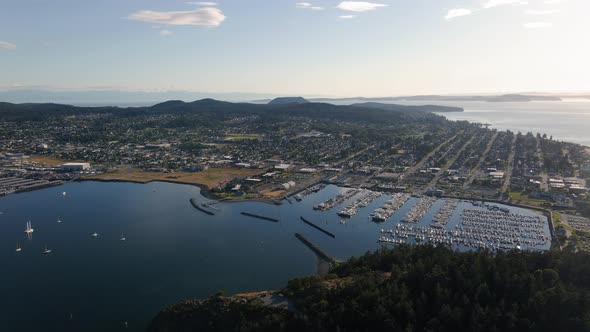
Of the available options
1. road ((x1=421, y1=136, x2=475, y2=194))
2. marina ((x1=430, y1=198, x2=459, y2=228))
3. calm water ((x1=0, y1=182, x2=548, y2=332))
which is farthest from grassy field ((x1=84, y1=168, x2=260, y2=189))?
marina ((x1=430, y1=198, x2=459, y2=228))

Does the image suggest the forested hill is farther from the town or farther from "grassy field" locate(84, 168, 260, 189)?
"grassy field" locate(84, 168, 260, 189)

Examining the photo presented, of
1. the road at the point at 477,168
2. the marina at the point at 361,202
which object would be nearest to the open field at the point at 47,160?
the marina at the point at 361,202

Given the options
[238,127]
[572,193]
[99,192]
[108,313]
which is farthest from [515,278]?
[238,127]

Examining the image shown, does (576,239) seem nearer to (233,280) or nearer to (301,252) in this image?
(301,252)

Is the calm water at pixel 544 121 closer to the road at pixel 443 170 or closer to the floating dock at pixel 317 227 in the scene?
the road at pixel 443 170

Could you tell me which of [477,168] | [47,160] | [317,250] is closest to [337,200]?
[317,250]

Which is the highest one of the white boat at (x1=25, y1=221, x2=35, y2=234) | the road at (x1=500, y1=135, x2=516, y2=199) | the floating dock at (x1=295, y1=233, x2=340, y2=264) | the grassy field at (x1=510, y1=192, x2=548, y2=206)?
the road at (x1=500, y1=135, x2=516, y2=199)

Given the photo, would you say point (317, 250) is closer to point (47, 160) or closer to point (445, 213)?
point (445, 213)
